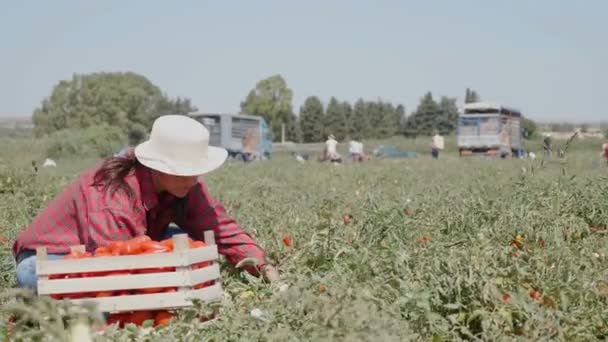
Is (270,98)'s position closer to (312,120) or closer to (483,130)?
(312,120)

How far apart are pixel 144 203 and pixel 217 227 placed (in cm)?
49

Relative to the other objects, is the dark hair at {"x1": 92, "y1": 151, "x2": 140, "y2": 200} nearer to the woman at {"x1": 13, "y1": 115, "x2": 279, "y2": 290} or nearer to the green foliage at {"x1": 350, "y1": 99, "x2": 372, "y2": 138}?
the woman at {"x1": 13, "y1": 115, "x2": 279, "y2": 290}

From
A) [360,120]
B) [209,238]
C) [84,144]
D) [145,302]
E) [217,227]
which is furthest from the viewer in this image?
[360,120]

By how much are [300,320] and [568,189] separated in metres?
3.56

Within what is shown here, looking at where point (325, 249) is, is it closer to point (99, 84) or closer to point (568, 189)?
point (568, 189)

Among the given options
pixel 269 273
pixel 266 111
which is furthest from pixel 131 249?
pixel 266 111

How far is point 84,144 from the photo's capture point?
4791 cm

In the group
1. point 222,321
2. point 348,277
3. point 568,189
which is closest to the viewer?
point 222,321

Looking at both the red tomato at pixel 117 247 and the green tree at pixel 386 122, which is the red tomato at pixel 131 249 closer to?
the red tomato at pixel 117 247

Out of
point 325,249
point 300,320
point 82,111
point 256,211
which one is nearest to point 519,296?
point 300,320

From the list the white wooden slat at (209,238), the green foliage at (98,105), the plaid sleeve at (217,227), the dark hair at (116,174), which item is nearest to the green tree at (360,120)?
the green foliage at (98,105)

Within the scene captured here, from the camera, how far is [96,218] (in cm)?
447

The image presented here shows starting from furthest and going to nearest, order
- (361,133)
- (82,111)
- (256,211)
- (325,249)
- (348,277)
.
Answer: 1. (361,133)
2. (82,111)
3. (256,211)
4. (325,249)
5. (348,277)

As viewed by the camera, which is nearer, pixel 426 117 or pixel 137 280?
pixel 137 280
